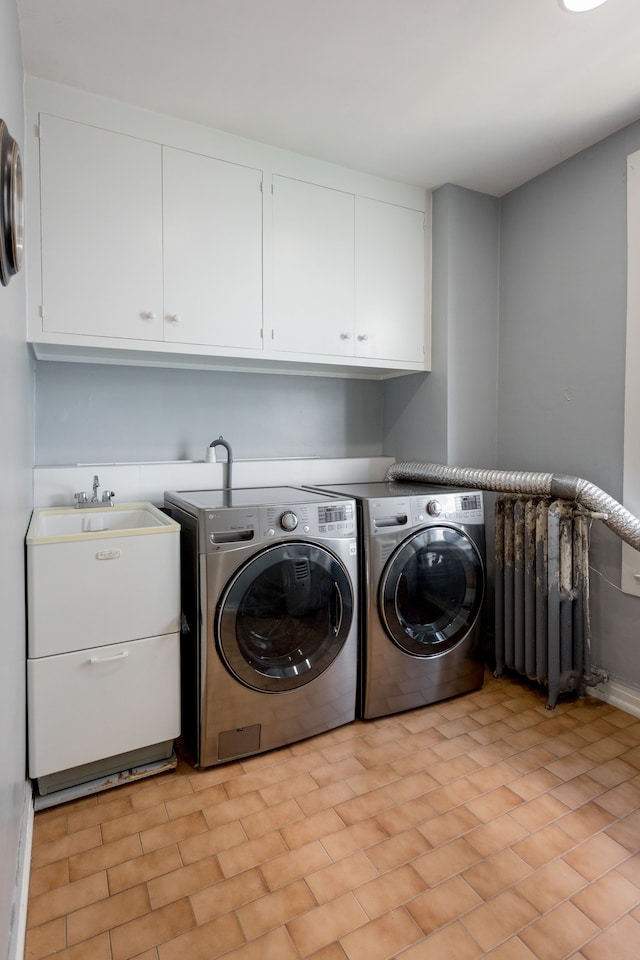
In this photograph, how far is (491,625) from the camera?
2.88m

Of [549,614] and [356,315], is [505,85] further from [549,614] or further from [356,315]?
[549,614]

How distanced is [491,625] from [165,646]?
5.96ft

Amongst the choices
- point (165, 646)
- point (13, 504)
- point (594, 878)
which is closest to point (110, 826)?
point (165, 646)

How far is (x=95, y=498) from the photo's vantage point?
7.36 feet

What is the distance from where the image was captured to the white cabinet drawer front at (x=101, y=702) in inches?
65.5

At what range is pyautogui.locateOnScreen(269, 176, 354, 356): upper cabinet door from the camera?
7.83ft

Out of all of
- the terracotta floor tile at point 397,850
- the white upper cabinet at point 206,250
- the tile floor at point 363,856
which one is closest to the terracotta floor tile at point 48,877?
the tile floor at point 363,856

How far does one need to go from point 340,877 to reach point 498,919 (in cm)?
41

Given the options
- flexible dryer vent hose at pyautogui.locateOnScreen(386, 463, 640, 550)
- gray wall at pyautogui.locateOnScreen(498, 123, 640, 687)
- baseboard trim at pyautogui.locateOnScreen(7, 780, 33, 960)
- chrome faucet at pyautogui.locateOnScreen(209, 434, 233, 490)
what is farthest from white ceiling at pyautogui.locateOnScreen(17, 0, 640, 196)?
baseboard trim at pyautogui.locateOnScreen(7, 780, 33, 960)

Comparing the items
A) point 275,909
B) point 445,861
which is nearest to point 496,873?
point 445,861

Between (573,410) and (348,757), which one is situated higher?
(573,410)

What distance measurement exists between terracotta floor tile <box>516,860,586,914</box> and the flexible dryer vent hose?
3.79 ft

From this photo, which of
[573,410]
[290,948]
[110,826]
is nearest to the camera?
[290,948]

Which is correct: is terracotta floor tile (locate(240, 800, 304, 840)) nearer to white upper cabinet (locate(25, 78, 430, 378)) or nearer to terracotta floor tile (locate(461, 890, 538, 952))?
terracotta floor tile (locate(461, 890, 538, 952))
